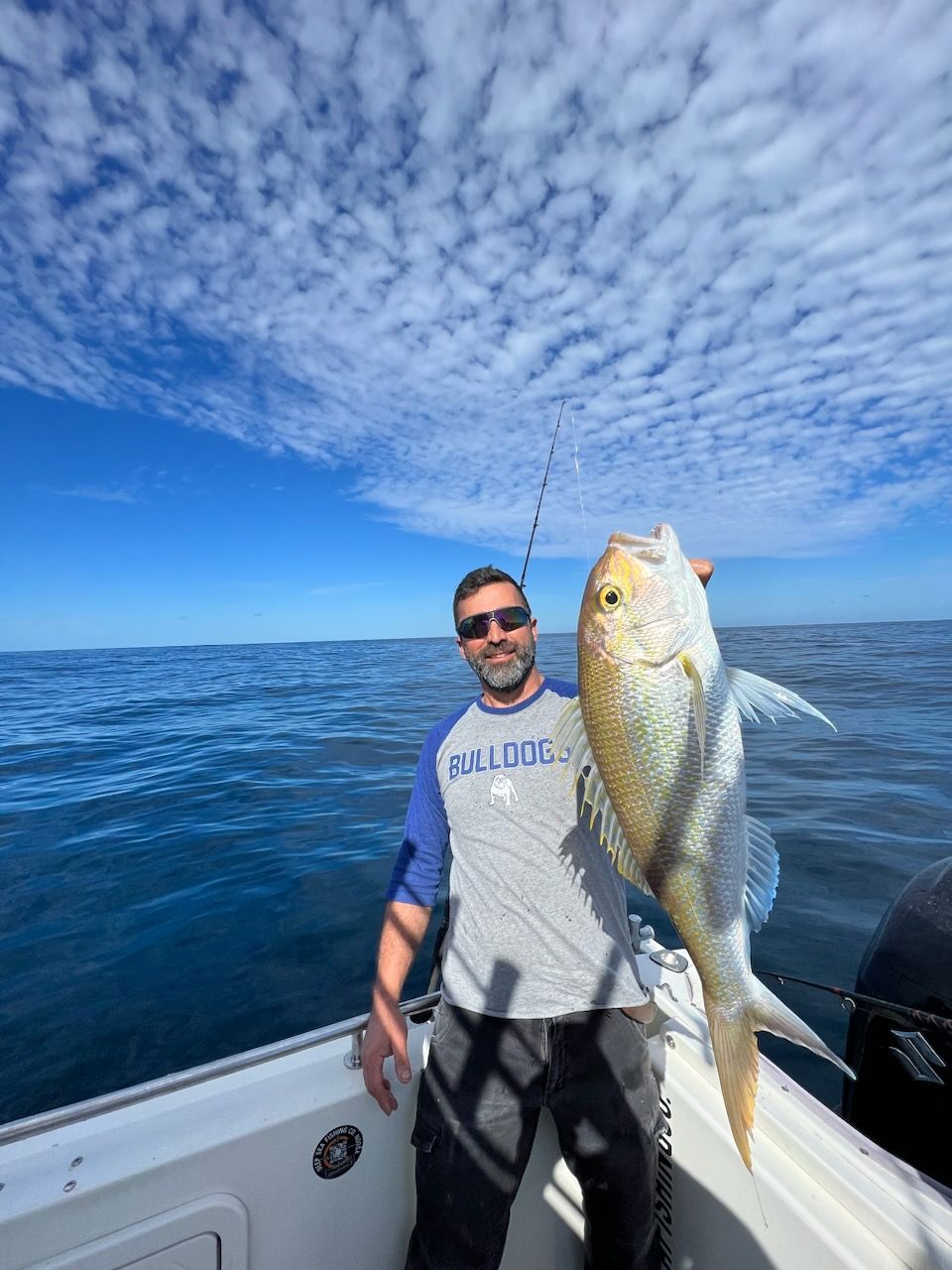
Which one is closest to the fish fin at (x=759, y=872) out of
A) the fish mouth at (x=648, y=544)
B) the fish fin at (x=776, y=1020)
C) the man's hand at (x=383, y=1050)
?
the fish fin at (x=776, y=1020)

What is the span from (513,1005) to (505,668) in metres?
1.43

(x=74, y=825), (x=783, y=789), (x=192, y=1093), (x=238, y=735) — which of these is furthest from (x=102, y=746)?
(x=783, y=789)

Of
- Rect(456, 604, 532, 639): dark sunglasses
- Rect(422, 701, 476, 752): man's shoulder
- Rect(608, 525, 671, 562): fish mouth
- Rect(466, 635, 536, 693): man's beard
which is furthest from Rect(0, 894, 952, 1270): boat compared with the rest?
Rect(608, 525, 671, 562): fish mouth

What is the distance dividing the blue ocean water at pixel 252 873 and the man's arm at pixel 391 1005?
2.49 m

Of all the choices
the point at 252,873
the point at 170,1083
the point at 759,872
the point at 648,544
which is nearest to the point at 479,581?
the point at 648,544

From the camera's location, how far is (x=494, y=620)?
107 inches

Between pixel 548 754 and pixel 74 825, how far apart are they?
838cm

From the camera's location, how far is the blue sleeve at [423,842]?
8.70 feet

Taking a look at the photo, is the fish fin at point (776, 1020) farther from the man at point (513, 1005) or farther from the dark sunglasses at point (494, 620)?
the dark sunglasses at point (494, 620)

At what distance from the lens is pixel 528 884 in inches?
91.9

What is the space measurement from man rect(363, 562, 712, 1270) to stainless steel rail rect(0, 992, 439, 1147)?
0.75 ft

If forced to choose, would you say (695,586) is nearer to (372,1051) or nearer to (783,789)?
(372,1051)

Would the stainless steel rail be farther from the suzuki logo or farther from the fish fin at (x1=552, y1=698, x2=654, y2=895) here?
the suzuki logo

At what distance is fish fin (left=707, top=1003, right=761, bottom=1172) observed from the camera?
1.73 meters
